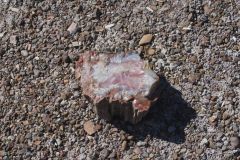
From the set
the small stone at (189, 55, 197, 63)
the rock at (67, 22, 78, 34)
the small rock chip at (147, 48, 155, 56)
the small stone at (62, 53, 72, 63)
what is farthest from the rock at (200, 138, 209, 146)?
the rock at (67, 22, 78, 34)

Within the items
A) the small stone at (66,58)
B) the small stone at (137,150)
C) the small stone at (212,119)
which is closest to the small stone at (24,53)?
the small stone at (66,58)

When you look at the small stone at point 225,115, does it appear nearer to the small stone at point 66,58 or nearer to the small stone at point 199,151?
the small stone at point 199,151

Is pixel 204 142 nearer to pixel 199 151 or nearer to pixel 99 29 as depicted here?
pixel 199 151

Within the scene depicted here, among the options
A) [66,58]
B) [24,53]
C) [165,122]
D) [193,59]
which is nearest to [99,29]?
[66,58]

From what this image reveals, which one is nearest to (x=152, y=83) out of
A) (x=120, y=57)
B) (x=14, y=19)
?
(x=120, y=57)

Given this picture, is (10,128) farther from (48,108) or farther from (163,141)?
(163,141)

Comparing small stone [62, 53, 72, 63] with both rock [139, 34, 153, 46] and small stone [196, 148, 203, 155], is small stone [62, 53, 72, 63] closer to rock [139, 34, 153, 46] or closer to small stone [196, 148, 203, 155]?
rock [139, 34, 153, 46]
